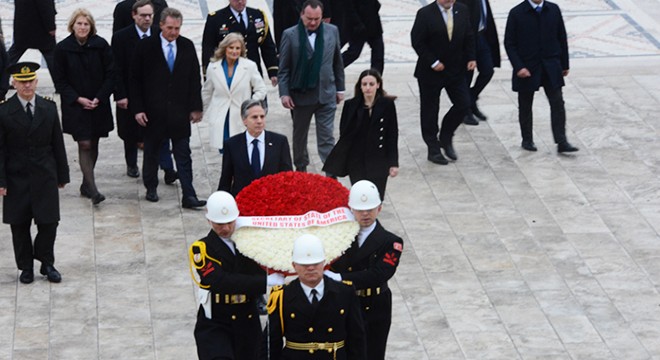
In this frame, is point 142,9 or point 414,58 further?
point 414,58

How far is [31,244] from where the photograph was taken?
1246cm

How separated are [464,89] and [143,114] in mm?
3318

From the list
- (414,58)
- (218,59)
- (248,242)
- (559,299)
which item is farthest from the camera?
(414,58)

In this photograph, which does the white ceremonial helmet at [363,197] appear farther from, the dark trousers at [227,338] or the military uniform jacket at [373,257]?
the dark trousers at [227,338]

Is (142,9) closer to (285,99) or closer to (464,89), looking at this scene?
(285,99)

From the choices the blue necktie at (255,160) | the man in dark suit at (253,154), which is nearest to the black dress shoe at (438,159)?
the man in dark suit at (253,154)

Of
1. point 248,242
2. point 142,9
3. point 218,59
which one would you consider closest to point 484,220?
point 218,59

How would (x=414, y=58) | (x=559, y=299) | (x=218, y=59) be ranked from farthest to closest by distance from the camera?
(x=414, y=58) → (x=218, y=59) → (x=559, y=299)

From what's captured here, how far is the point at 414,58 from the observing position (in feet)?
61.6

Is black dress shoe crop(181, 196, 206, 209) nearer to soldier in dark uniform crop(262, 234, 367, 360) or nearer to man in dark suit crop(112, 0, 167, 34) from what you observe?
man in dark suit crop(112, 0, 167, 34)

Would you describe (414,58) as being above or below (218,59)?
below

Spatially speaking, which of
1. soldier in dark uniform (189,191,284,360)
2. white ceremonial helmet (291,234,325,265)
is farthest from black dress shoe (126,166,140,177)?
white ceremonial helmet (291,234,325,265)

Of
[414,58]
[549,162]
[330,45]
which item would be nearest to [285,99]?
[330,45]

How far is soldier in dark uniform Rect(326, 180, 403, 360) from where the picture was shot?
9.73 m
